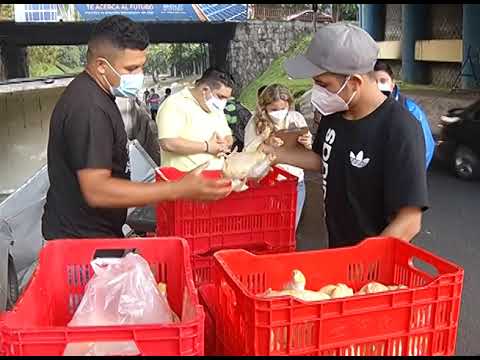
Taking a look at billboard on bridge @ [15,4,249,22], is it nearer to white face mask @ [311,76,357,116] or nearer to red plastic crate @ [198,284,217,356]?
white face mask @ [311,76,357,116]

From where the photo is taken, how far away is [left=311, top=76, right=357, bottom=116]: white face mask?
2.46 meters

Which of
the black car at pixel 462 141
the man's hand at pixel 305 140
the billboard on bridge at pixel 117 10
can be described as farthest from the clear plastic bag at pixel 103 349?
the billboard on bridge at pixel 117 10

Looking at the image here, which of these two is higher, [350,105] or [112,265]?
[350,105]

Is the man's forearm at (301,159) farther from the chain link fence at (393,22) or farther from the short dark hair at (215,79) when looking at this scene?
the chain link fence at (393,22)

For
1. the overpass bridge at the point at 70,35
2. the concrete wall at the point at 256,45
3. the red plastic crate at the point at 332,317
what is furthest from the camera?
the concrete wall at the point at 256,45

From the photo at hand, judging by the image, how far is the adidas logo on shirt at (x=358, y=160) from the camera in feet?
7.97

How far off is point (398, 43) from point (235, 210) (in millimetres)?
23959

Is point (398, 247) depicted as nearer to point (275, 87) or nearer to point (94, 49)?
point (94, 49)

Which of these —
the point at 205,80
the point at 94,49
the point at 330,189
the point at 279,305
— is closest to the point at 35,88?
the point at 205,80

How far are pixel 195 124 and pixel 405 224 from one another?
97.8 inches

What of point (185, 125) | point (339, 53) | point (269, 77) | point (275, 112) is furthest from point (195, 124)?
point (269, 77)

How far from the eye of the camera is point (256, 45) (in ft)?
106

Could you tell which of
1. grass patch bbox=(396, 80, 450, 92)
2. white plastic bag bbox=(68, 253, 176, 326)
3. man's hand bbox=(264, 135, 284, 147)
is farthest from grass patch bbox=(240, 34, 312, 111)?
white plastic bag bbox=(68, 253, 176, 326)

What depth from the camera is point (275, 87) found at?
5.44 meters
